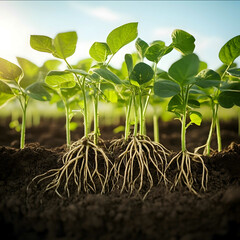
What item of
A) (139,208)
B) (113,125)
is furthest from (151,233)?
(113,125)

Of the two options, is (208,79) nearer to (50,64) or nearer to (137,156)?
(137,156)

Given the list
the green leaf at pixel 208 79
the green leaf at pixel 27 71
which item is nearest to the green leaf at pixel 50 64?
the green leaf at pixel 27 71

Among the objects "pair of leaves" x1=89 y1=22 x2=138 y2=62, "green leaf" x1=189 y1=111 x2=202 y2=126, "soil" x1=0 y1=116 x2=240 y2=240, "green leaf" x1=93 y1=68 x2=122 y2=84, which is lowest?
"soil" x1=0 y1=116 x2=240 y2=240

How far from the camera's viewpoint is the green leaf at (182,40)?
42.8 inches

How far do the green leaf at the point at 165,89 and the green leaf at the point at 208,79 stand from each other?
10cm

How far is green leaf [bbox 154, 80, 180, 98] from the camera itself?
0.98 metres

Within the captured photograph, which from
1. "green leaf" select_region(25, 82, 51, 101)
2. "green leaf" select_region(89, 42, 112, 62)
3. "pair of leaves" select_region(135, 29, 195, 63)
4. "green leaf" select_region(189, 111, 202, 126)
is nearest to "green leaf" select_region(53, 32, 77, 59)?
"green leaf" select_region(89, 42, 112, 62)

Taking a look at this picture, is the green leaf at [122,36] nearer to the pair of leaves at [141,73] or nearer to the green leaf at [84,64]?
the pair of leaves at [141,73]

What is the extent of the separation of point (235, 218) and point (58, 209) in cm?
65

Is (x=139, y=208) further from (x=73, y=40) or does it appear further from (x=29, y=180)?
(x=73, y=40)

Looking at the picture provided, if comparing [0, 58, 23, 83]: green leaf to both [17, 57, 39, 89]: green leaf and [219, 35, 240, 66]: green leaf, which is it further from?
[219, 35, 240, 66]: green leaf

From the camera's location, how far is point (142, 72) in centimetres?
100

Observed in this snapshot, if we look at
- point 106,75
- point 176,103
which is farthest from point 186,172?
point 106,75

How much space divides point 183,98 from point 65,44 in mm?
601
